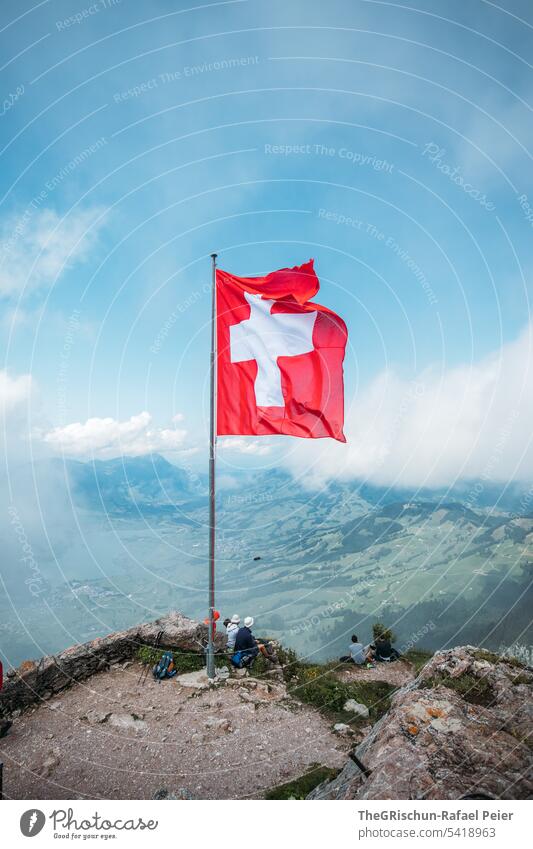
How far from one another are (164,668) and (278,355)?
9.91 metres

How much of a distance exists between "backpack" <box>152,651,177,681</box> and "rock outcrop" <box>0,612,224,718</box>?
78 cm

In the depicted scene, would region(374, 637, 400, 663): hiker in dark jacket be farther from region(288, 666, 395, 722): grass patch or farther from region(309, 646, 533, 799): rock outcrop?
region(309, 646, 533, 799): rock outcrop

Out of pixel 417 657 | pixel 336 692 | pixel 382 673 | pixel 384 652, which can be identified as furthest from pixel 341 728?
pixel 417 657

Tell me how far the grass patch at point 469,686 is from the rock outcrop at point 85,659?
748cm

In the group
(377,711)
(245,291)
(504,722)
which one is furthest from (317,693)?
(245,291)

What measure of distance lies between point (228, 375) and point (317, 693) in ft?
31.0

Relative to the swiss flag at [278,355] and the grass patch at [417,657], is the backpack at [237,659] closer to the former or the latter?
the grass patch at [417,657]

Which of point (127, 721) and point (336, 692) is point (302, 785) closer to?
point (336, 692)

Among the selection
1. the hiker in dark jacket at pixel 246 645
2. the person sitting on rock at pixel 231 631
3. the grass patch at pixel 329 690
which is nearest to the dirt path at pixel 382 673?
→ the grass patch at pixel 329 690

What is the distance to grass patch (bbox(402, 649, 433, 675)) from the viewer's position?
14.5m

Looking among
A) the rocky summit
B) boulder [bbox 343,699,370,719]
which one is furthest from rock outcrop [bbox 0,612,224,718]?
boulder [bbox 343,699,370,719]

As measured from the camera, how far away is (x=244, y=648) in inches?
487

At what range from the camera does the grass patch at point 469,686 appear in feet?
23.1
